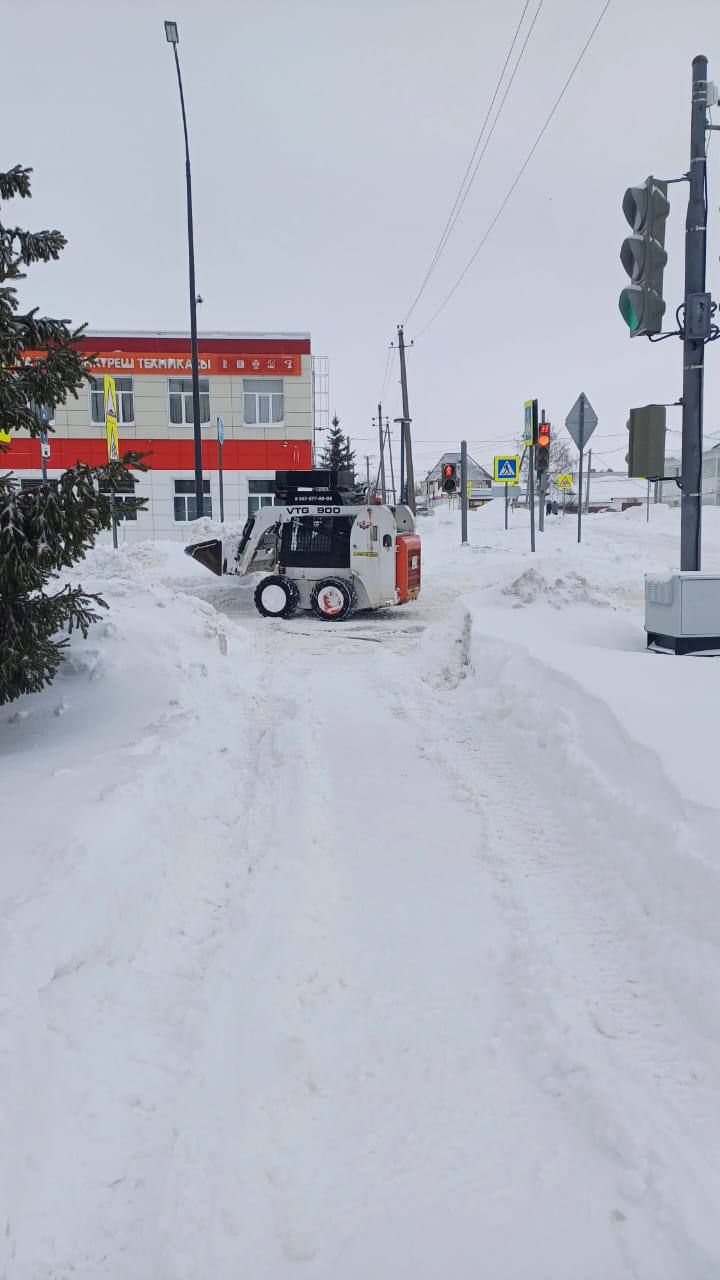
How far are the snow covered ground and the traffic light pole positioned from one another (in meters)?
1.88

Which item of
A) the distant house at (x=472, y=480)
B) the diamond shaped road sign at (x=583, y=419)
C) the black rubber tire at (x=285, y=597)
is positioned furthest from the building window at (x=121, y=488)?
the distant house at (x=472, y=480)

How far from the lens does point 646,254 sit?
671cm

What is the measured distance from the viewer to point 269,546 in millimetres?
14977

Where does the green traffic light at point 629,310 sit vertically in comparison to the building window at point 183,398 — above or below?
below

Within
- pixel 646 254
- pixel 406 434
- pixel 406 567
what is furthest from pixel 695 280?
pixel 406 434

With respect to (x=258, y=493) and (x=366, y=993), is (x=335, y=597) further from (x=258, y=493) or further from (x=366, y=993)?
(x=258, y=493)

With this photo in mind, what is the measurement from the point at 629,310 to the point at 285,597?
8706 mm

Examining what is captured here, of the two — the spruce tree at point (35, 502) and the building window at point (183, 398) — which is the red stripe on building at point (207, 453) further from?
the spruce tree at point (35, 502)

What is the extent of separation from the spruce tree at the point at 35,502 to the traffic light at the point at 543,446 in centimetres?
1183

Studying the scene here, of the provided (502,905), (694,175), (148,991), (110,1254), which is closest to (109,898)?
(148,991)

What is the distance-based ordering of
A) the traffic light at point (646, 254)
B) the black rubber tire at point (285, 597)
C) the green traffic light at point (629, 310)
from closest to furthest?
the traffic light at point (646, 254), the green traffic light at point (629, 310), the black rubber tire at point (285, 597)

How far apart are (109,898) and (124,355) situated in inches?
1347

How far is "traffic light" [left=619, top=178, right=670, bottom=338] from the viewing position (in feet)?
22.0

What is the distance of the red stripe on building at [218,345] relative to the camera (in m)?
34.2
